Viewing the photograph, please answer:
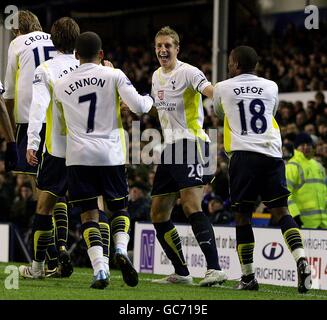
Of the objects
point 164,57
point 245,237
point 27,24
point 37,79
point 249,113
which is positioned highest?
point 27,24

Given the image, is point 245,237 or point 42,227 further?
point 42,227

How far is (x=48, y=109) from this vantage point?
8414 millimetres

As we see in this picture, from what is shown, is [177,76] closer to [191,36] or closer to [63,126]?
[63,126]

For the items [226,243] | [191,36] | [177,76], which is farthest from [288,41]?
[177,76]

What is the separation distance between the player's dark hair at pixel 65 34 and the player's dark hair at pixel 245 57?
145 cm

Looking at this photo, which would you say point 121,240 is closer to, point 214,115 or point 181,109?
point 181,109

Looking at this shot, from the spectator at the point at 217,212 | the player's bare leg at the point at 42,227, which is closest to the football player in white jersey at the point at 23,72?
the player's bare leg at the point at 42,227

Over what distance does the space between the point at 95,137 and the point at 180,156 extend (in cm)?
144

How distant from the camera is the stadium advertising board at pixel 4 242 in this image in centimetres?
1510

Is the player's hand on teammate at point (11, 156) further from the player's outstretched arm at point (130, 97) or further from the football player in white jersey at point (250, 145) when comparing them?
the football player in white jersey at point (250, 145)

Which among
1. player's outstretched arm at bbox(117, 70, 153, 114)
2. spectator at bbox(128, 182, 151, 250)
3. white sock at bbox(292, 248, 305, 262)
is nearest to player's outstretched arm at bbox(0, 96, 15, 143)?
player's outstretched arm at bbox(117, 70, 153, 114)

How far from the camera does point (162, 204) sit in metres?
9.08

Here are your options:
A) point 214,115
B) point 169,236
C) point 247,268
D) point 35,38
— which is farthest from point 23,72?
point 214,115

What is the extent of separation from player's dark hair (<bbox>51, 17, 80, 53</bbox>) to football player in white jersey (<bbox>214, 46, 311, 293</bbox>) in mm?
1376
